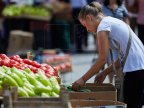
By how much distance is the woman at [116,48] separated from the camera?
696 cm

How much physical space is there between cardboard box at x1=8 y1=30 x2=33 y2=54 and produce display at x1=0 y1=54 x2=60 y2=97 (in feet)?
30.3

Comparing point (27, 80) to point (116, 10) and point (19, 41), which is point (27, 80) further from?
point (19, 41)

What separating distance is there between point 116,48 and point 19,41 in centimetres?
996

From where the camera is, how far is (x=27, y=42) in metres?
17.3

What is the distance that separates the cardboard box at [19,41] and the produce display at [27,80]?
9.22 metres

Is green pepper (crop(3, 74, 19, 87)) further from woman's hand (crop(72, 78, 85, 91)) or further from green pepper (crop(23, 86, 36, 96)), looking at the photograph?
woman's hand (crop(72, 78, 85, 91))

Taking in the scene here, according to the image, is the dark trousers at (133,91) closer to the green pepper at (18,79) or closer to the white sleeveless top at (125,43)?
the white sleeveless top at (125,43)

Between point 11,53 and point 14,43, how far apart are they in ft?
0.98

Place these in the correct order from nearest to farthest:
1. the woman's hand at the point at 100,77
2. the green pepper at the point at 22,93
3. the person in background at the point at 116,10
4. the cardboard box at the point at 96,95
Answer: the green pepper at the point at 22,93 < the cardboard box at the point at 96,95 < the woman's hand at the point at 100,77 < the person in background at the point at 116,10

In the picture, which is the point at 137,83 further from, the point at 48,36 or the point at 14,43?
A: the point at 48,36

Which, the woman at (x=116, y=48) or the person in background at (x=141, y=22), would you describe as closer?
the woman at (x=116, y=48)

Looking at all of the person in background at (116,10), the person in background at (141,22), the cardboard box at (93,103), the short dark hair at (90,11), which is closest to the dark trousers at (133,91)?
the short dark hair at (90,11)

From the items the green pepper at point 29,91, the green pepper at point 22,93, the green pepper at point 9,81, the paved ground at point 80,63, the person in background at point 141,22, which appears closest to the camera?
the green pepper at point 22,93

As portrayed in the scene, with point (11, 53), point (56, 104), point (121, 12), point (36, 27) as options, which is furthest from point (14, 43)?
point (56, 104)
